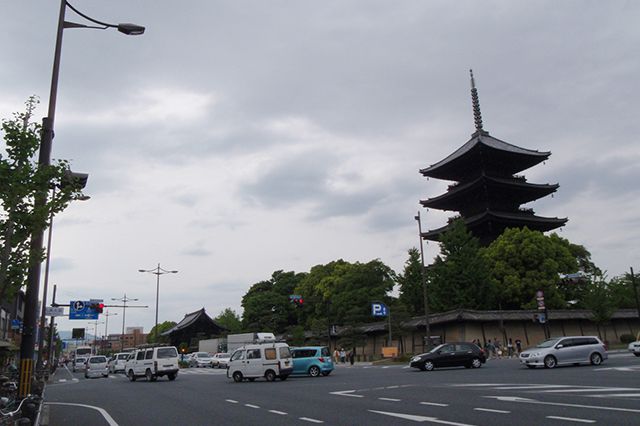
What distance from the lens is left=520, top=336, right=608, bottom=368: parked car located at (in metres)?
23.7

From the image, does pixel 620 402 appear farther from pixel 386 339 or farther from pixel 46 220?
pixel 386 339

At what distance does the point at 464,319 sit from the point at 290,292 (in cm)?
4814

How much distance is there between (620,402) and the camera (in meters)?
11.2

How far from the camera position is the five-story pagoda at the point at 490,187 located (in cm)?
5912

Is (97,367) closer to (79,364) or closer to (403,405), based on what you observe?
(79,364)

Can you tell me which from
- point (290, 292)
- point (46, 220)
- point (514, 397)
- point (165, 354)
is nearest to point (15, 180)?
point (46, 220)

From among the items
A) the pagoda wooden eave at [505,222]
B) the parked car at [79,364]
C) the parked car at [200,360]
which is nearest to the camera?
the parked car at [200,360]

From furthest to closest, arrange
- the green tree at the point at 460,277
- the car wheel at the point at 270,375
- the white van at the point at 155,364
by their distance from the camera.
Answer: the green tree at the point at 460,277
the white van at the point at 155,364
the car wheel at the point at 270,375

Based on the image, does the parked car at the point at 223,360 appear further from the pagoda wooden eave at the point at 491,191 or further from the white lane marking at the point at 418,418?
the white lane marking at the point at 418,418

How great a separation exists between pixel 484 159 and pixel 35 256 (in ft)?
186

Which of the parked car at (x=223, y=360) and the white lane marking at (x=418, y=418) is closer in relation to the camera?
the white lane marking at (x=418, y=418)

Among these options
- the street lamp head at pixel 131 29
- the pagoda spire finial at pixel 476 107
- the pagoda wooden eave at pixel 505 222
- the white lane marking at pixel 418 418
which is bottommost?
the white lane marking at pixel 418 418

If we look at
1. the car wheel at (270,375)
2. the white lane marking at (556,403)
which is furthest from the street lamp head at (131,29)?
the car wheel at (270,375)

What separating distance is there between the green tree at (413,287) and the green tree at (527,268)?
749 cm
